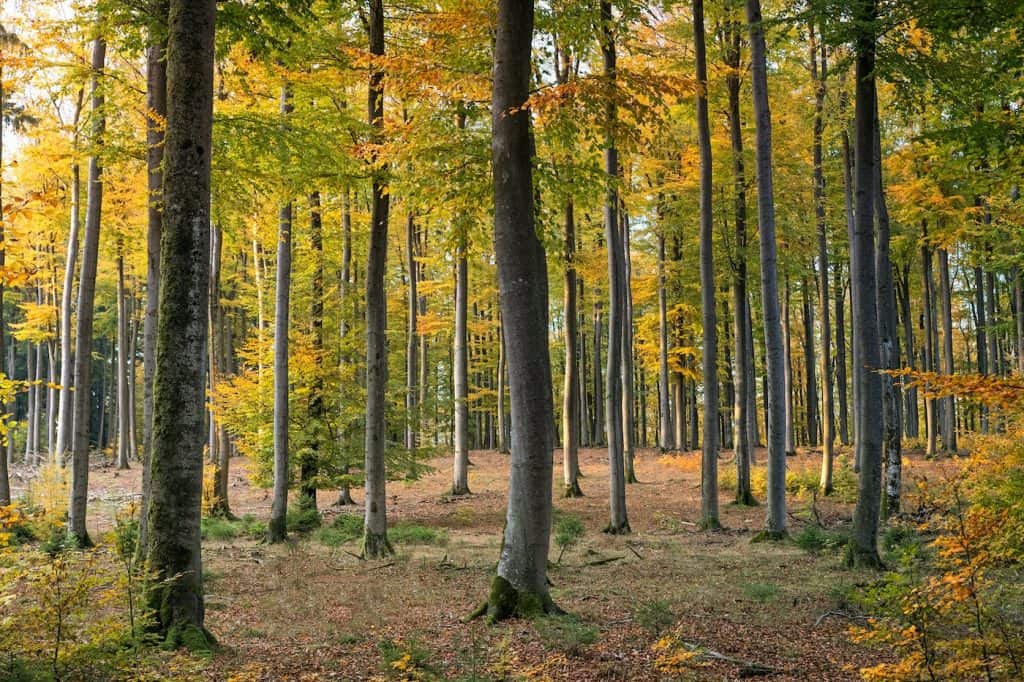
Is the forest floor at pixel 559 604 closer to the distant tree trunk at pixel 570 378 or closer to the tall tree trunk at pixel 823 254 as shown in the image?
the tall tree trunk at pixel 823 254

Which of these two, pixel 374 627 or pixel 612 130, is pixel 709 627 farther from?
pixel 612 130

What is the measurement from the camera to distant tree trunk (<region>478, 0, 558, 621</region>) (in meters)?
7.38

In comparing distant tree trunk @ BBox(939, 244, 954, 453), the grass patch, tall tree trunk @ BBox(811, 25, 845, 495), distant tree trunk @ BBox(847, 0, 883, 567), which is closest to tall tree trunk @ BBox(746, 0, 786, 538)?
distant tree trunk @ BBox(847, 0, 883, 567)

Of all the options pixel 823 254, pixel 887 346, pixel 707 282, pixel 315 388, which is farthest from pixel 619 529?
pixel 823 254

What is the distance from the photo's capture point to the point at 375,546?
11.6m

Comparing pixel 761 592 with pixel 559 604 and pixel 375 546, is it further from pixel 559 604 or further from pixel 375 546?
pixel 375 546

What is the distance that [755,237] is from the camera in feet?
61.9

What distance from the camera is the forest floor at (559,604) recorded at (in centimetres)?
587

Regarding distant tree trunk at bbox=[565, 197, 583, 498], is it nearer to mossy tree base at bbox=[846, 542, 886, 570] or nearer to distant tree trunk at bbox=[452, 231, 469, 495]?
distant tree trunk at bbox=[452, 231, 469, 495]

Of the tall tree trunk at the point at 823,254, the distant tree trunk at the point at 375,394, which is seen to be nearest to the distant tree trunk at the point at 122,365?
the distant tree trunk at the point at 375,394

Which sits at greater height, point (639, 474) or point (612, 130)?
point (612, 130)

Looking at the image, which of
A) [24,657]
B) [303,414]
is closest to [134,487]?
[303,414]

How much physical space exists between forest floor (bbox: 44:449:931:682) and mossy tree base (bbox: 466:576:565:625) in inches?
6.2

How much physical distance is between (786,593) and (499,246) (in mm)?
5337
